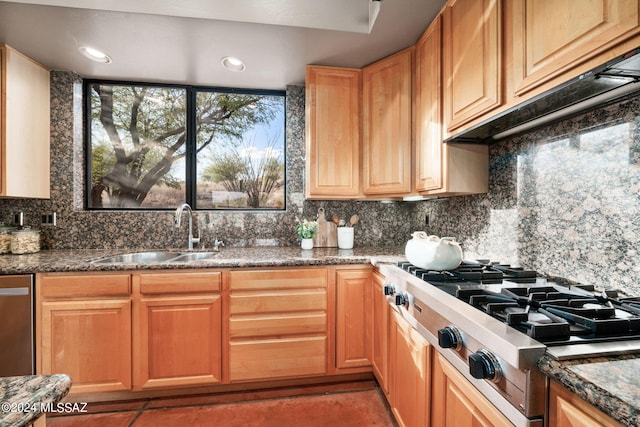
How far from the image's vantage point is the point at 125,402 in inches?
74.0

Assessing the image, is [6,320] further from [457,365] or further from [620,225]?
[620,225]

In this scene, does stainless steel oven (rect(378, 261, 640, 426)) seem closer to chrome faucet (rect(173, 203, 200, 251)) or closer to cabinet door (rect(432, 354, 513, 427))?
cabinet door (rect(432, 354, 513, 427))

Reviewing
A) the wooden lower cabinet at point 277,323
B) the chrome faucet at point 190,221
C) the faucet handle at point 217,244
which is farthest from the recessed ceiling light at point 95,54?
the wooden lower cabinet at point 277,323

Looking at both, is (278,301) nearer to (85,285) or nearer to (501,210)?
(85,285)

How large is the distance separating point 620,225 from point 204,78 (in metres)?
2.78

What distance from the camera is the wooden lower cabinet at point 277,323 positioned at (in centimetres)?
190

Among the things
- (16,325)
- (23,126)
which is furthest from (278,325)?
(23,126)

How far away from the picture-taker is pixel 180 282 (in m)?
1.84

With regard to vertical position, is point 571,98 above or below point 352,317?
above

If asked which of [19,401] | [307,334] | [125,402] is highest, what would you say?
[19,401]

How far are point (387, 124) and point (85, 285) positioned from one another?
88.7 inches

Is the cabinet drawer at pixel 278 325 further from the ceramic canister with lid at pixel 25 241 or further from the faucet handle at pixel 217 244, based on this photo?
the ceramic canister with lid at pixel 25 241

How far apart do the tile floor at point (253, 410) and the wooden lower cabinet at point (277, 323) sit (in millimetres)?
142

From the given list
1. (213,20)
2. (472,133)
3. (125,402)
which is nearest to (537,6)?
(472,133)
